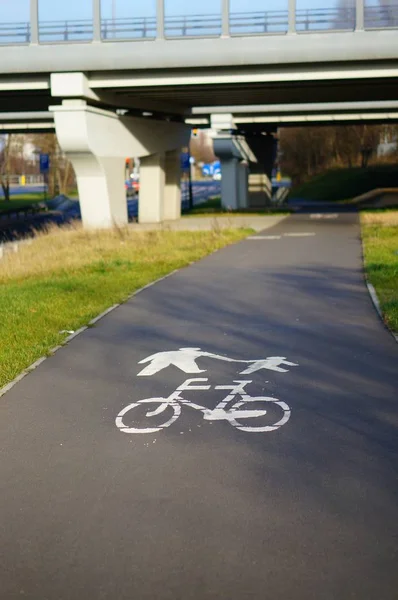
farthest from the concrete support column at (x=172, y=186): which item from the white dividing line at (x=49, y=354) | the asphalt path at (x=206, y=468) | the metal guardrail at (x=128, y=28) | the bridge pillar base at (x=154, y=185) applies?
the asphalt path at (x=206, y=468)

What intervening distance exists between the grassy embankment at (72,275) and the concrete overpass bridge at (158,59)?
4033mm

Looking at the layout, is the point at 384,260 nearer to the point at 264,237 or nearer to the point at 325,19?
the point at 264,237

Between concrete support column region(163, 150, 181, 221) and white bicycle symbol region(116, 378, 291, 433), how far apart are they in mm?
37101

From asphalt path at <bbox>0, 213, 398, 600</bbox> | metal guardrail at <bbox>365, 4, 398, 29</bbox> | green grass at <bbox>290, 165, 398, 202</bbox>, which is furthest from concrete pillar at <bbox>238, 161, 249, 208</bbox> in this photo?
asphalt path at <bbox>0, 213, 398, 600</bbox>

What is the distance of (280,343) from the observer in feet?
39.2

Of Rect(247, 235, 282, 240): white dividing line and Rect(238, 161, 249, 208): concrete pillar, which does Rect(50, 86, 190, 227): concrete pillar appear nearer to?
Rect(247, 235, 282, 240): white dividing line

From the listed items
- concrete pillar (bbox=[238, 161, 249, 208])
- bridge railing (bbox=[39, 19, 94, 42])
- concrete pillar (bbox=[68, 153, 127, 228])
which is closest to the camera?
bridge railing (bbox=[39, 19, 94, 42])

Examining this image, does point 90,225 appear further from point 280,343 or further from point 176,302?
point 280,343

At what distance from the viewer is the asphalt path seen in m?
5.10

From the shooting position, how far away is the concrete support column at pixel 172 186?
46219mm

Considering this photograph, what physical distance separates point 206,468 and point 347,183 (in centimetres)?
7486

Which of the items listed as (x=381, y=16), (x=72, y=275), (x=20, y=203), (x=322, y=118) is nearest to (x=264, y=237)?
(x=381, y=16)

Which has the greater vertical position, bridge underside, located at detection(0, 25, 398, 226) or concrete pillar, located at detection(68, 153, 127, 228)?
bridge underside, located at detection(0, 25, 398, 226)

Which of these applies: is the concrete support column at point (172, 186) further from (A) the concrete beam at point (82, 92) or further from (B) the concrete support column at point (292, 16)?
(B) the concrete support column at point (292, 16)
